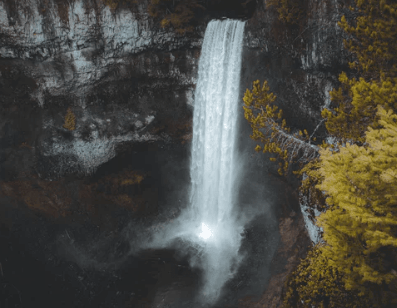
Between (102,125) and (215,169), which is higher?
(102,125)

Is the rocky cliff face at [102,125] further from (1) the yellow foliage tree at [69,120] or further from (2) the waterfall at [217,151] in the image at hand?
(2) the waterfall at [217,151]

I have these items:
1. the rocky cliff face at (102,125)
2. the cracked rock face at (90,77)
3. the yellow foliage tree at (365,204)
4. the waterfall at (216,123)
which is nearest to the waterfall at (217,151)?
the waterfall at (216,123)

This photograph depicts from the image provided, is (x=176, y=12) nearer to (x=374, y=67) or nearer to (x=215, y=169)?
(x=215, y=169)

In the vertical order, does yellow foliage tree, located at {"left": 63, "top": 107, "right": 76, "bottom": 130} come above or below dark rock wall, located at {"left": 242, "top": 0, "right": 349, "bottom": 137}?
below

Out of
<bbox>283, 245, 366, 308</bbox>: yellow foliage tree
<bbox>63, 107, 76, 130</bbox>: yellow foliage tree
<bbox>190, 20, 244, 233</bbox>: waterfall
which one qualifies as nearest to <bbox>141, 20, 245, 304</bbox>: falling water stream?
<bbox>190, 20, 244, 233</bbox>: waterfall

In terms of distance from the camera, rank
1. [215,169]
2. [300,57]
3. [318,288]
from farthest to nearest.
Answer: [215,169], [300,57], [318,288]

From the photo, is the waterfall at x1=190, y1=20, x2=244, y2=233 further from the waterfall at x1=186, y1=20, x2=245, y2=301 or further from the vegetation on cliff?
the vegetation on cliff

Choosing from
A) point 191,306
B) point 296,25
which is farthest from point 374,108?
point 191,306

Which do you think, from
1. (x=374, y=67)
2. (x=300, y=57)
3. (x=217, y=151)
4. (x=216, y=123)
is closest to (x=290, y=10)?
(x=300, y=57)
